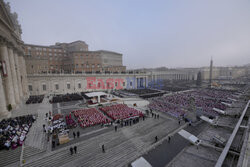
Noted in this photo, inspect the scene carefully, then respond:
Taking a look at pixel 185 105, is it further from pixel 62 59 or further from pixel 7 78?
pixel 62 59

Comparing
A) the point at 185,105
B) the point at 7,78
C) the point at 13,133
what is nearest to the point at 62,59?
the point at 7,78

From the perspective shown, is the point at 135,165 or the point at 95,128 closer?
the point at 135,165

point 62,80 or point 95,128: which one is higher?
point 62,80

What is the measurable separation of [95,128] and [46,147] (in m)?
6.67

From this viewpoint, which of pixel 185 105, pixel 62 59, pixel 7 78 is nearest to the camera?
pixel 7 78

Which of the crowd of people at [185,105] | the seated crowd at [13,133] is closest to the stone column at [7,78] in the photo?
the seated crowd at [13,133]

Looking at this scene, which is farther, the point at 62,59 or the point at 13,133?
the point at 62,59

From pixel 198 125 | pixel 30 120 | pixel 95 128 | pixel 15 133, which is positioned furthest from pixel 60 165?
pixel 198 125

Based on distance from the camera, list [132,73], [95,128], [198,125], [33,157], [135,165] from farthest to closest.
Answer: [132,73]
[198,125]
[95,128]
[33,157]
[135,165]

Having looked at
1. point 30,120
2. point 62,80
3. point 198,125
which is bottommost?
point 198,125

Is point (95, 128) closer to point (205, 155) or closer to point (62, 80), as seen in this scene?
point (205, 155)

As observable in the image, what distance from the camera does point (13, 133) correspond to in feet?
46.9

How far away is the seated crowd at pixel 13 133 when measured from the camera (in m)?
12.5

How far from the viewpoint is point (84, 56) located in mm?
55156
